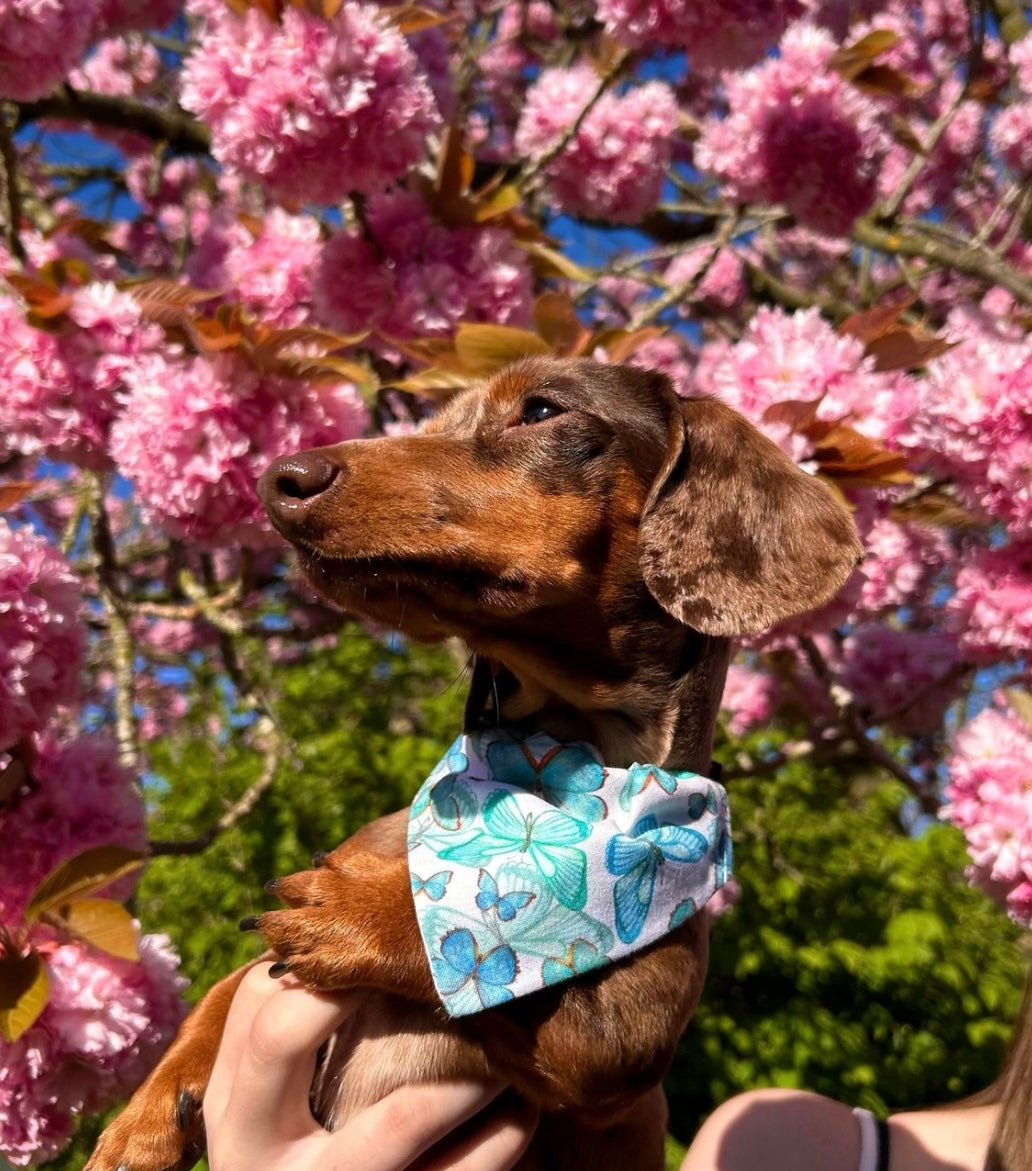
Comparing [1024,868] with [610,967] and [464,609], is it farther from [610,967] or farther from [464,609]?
[464,609]

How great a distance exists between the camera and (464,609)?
154 cm

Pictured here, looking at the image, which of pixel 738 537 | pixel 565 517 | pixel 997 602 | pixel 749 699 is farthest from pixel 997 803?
pixel 749 699

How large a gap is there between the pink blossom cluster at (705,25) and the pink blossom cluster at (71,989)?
2220 mm

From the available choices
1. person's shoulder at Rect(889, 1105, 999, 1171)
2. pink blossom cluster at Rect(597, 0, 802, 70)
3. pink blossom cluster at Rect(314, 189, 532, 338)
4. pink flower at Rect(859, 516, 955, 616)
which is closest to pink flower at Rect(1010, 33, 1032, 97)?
pink blossom cluster at Rect(597, 0, 802, 70)

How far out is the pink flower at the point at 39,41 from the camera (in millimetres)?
2047

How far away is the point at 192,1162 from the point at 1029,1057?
1.50m

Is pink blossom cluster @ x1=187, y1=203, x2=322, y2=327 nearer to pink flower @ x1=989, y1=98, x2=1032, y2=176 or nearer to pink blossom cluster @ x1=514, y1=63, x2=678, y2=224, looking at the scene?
pink blossom cluster @ x1=514, y1=63, x2=678, y2=224

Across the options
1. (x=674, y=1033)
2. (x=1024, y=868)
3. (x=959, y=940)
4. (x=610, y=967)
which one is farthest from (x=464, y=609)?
(x=959, y=940)

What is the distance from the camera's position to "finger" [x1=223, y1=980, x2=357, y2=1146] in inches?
55.5

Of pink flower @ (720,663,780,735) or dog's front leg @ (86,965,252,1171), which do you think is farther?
pink flower @ (720,663,780,735)

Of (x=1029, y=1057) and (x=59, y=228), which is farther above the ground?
(x=59, y=228)

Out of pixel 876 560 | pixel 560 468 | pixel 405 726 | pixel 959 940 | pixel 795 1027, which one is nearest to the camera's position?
pixel 560 468

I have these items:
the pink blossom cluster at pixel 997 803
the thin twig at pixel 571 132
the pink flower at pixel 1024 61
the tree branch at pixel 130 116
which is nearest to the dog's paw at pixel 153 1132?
the pink blossom cluster at pixel 997 803

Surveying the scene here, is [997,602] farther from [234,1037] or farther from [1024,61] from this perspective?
[1024,61]
